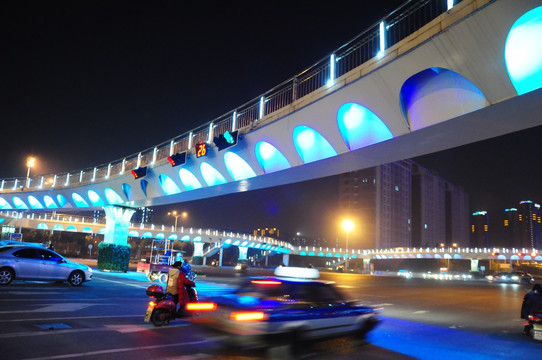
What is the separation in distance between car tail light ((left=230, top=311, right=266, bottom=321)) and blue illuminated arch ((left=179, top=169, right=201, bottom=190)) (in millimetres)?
17891

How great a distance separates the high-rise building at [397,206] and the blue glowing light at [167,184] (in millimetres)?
121735

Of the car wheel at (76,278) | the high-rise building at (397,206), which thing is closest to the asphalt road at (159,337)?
the car wheel at (76,278)

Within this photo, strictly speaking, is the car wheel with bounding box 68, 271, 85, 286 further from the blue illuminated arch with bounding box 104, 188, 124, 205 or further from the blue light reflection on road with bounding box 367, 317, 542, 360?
the blue illuminated arch with bounding box 104, 188, 124, 205

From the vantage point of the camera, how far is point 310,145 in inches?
637

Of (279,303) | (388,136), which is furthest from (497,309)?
(279,303)

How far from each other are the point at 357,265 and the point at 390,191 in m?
31.8

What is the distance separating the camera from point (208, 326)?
23.6 ft

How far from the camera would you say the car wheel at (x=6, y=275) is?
51.4 ft

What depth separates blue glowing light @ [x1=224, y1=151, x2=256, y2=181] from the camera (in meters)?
20.0

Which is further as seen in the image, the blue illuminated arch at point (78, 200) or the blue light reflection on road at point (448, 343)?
the blue illuminated arch at point (78, 200)

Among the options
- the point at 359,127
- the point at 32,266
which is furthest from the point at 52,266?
the point at 359,127

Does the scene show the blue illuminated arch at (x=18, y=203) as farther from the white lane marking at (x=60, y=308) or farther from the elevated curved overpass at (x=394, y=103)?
the white lane marking at (x=60, y=308)

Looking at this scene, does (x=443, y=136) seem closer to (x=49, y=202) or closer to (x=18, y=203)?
(x=49, y=202)

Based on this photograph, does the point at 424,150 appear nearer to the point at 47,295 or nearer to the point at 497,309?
the point at 497,309
